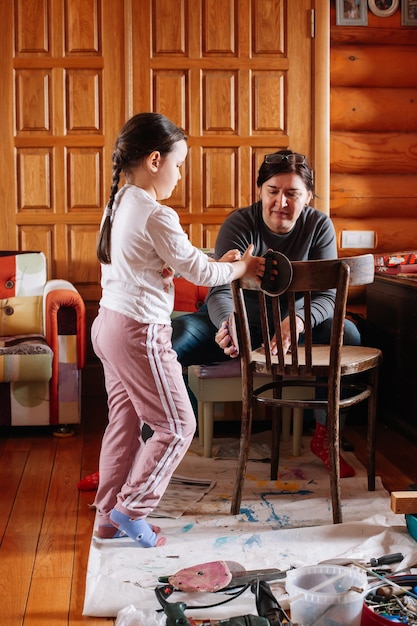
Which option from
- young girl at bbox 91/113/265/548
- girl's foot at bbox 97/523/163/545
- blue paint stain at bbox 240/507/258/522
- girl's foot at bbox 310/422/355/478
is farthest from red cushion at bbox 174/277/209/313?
girl's foot at bbox 97/523/163/545

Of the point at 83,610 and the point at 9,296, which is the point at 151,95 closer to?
the point at 9,296

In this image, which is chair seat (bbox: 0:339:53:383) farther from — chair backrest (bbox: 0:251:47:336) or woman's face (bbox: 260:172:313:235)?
woman's face (bbox: 260:172:313:235)

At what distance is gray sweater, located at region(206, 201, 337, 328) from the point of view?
3.15 m

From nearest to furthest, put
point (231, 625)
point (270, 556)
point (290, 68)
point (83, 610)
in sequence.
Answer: point (231, 625)
point (83, 610)
point (270, 556)
point (290, 68)

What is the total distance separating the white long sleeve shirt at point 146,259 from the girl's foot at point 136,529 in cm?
59

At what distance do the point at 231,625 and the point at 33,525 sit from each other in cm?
96

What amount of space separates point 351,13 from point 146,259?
8.08ft

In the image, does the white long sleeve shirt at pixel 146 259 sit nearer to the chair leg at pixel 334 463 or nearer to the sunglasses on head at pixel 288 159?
the chair leg at pixel 334 463

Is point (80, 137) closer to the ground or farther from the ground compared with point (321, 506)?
farther from the ground

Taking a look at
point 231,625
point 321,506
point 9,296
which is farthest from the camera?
point 9,296

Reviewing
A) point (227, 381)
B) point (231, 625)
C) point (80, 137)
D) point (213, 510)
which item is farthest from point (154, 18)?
point (231, 625)

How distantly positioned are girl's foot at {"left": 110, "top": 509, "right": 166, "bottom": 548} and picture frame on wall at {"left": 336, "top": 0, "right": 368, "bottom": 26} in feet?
9.35

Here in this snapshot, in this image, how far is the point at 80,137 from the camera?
4098 mm

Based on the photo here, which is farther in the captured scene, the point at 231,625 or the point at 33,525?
the point at 33,525
